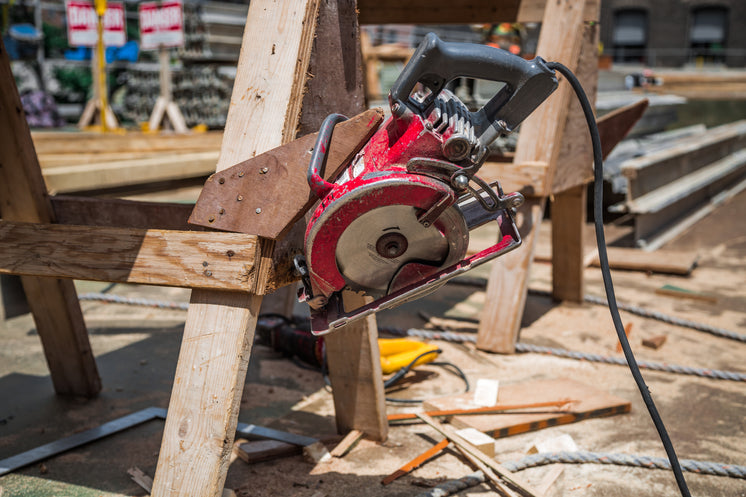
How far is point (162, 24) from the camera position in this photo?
8367 mm

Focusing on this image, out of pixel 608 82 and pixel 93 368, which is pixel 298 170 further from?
pixel 608 82

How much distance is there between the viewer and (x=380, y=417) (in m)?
2.29

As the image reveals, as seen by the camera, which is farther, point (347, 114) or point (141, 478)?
point (141, 478)

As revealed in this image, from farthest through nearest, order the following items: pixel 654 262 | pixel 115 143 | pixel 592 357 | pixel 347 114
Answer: pixel 115 143, pixel 654 262, pixel 592 357, pixel 347 114

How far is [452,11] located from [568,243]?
5.10 ft

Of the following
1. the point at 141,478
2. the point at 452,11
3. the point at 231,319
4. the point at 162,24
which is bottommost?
the point at 141,478

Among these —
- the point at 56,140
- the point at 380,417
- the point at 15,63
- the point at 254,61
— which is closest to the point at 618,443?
the point at 380,417

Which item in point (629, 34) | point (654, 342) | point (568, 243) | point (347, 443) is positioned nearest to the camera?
point (347, 443)

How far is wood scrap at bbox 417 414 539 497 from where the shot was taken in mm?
1905

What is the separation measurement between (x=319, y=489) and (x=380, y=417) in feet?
1.25

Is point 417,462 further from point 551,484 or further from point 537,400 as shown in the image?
point 537,400

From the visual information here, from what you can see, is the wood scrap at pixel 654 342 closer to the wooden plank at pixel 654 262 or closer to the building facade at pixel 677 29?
the wooden plank at pixel 654 262

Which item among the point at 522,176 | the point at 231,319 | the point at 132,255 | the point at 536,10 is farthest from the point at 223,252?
the point at 536,10

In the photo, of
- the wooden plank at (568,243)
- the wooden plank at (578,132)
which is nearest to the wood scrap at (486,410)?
the wooden plank at (578,132)
